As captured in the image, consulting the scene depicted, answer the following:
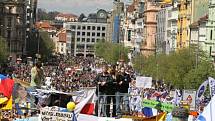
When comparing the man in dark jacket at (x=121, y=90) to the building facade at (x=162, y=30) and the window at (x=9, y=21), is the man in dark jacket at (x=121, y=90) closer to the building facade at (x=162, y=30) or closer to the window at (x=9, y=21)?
the building facade at (x=162, y=30)

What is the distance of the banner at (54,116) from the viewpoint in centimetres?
1268

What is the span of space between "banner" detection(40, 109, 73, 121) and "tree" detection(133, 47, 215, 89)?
48.8 m

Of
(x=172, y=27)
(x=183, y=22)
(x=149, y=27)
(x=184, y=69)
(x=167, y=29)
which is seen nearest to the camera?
(x=184, y=69)

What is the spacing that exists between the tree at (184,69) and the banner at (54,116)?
48.8 meters

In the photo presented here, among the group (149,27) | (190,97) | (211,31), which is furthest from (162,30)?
(190,97)

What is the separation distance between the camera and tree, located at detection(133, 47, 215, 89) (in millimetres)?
62062

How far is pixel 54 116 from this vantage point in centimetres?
1280

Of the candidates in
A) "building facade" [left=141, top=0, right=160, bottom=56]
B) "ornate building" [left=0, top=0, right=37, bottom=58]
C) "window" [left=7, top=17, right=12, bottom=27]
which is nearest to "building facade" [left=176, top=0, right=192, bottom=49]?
"building facade" [left=141, top=0, right=160, bottom=56]

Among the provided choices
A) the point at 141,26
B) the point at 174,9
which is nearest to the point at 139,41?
the point at 141,26

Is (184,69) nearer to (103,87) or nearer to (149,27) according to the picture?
(103,87)

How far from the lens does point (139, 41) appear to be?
161 m

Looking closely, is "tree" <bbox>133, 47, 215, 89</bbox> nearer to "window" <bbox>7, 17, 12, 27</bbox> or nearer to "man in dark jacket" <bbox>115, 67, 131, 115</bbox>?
"man in dark jacket" <bbox>115, 67, 131, 115</bbox>

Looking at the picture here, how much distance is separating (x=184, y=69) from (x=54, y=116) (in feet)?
188

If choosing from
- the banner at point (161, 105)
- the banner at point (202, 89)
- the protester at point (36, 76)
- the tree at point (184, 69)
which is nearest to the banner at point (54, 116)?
the protester at point (36, 76)
